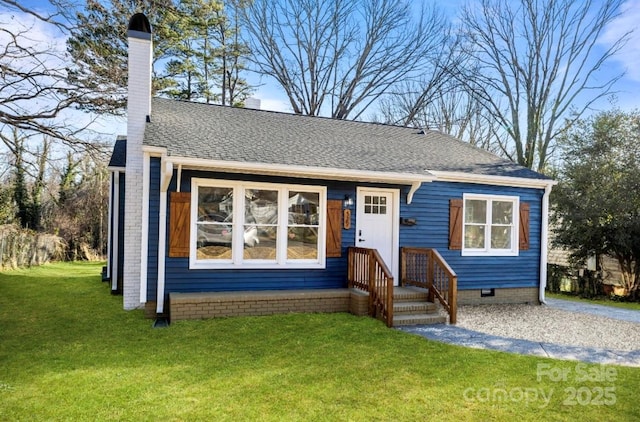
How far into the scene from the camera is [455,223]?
9.13m

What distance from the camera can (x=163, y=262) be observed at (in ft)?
23.0

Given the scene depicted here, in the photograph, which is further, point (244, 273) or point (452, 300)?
point (244, 273)

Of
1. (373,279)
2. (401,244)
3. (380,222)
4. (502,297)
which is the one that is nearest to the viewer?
(373,279)

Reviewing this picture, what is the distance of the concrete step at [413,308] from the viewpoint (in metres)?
7.23

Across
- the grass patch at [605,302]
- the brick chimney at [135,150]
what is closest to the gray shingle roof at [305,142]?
the brick chimney at [135,150]

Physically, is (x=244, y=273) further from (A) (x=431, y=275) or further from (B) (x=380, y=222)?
(A) (x=431, y=275)

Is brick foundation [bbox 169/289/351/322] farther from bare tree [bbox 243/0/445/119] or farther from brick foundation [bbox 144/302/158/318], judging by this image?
bare tree [bbox 243/0/445/119]

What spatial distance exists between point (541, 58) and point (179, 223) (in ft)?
57.1

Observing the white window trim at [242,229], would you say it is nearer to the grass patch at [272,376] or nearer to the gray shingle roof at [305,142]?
the gray shingle roof at [305,142]

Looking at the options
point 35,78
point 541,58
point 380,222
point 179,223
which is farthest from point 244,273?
point 541,58

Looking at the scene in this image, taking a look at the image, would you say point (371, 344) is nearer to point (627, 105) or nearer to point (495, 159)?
point (495, 159)

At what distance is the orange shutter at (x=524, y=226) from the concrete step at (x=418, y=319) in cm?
374

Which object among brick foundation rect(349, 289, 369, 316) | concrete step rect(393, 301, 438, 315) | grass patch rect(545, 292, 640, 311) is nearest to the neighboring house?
brick foundation rect(349, 289, 369, 316)

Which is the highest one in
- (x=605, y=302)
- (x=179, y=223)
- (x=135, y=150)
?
(x=135, y=150)
